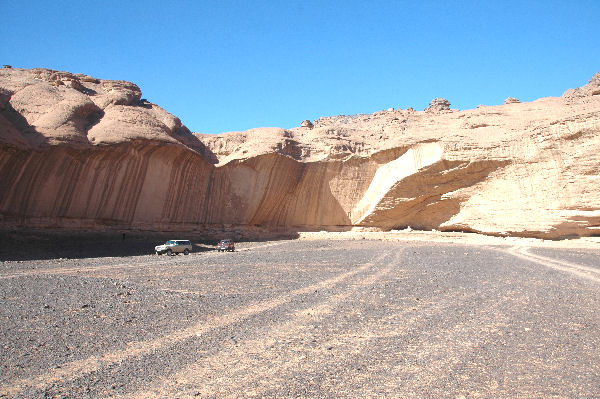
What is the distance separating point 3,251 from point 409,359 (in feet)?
66.4

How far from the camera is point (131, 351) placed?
16.3 feet

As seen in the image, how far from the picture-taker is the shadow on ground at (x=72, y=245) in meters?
18.9

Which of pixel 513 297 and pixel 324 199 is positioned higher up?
pixel 324 199

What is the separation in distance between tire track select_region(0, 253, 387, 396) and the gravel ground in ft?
0.08

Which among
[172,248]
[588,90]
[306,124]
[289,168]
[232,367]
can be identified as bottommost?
[172,248]

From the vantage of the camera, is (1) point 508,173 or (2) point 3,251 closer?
(2) point 3,251

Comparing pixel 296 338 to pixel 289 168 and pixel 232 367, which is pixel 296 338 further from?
pixel 289 168

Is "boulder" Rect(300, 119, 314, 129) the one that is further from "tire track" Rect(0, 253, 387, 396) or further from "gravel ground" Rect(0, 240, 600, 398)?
"tire track" Rect(0, 253, 387, 396)

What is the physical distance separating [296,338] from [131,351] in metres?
2.14

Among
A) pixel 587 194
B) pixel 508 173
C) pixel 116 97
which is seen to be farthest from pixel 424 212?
pixel 116 97

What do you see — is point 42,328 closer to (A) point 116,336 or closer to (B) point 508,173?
(A) point 116,336

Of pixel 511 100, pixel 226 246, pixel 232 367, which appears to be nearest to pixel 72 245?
pixel 226 246

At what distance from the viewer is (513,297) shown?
29.4 ft

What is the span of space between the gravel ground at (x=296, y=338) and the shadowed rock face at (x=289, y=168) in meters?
13.2
